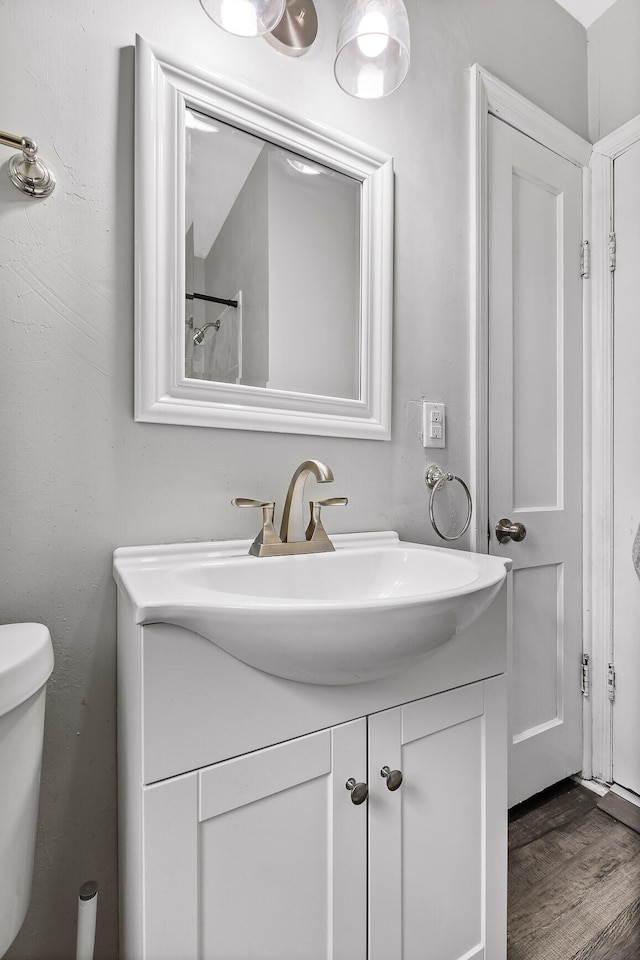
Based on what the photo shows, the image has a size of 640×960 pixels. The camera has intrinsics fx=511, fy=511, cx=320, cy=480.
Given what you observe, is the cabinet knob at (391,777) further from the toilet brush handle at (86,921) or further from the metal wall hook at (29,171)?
the metal wall hook at (29,171)

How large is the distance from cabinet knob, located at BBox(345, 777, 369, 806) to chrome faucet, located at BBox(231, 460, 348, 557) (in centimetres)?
39

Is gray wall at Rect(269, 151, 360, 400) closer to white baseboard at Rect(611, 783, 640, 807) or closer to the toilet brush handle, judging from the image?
the toilet brush handle

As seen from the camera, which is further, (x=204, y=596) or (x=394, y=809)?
(x=394, y=809)

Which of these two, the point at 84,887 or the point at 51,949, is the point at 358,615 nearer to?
the point at 84,887

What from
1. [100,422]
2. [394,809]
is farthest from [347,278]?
[394,809]

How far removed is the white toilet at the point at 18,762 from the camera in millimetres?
584

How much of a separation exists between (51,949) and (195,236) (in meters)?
1.25

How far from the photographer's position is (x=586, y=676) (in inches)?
64.2

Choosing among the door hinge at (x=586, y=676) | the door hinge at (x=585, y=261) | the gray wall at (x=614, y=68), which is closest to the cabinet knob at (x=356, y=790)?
the door hinge at (x=586, y=676)

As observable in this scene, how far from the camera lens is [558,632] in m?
1.59

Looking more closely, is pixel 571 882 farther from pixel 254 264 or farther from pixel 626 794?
pixel 254 264

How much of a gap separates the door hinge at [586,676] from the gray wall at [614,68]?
170cm

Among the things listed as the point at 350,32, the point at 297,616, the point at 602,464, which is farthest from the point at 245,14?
the point at 602,464

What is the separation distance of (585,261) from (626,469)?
2.24 ft
